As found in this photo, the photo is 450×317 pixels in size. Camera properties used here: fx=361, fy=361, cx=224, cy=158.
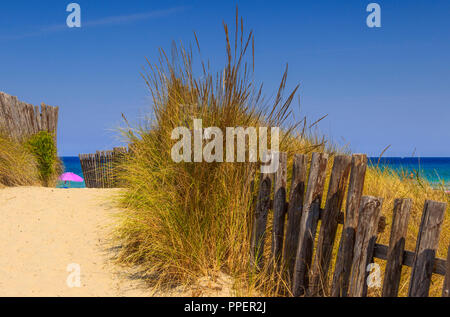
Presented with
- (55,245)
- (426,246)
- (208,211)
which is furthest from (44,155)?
(426,246)

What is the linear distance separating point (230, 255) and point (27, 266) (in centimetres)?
221

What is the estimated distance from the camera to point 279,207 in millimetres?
2992

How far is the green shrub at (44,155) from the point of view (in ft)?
26.8

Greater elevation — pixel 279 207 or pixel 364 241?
pixel 279 207

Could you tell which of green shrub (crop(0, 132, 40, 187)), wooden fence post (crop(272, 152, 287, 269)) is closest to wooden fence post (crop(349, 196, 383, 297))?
wooden fence post (crop(272, 152, 287, 269))

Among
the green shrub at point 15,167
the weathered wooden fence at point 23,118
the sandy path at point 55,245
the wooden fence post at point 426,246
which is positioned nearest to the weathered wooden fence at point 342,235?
the wooden fence post at point 426,246

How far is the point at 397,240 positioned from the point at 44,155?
7.95 meters

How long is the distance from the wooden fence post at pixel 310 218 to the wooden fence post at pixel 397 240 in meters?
0.59

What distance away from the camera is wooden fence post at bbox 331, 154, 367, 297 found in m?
2.47

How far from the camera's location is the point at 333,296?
2.58m

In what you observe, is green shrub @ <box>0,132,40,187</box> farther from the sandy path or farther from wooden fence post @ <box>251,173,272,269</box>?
wooden fence post @ <box>251,173,272,269</box>

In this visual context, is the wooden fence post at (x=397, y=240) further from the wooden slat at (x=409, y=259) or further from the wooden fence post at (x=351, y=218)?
the wooden fence post at (x=351, y=218)

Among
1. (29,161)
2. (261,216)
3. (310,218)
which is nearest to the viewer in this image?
(310,218)

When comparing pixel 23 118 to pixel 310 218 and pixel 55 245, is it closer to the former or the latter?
pixel 55 245
